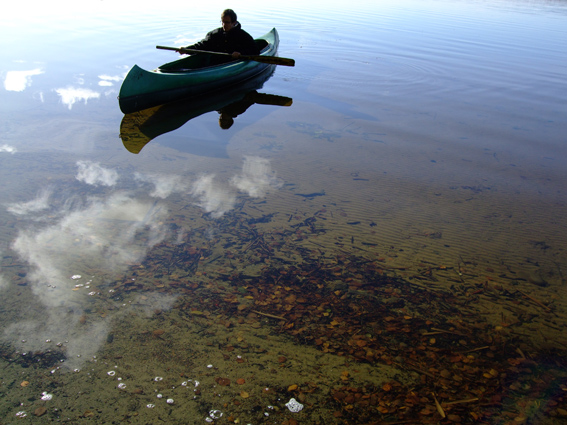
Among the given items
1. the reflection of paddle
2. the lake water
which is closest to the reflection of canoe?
the lake water

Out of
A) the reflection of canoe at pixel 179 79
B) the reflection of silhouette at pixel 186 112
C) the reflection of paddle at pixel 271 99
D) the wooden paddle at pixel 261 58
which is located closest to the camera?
the reflection of silhouette at pixel 186 112

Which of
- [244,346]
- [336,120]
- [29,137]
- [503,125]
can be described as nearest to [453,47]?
[503,125]

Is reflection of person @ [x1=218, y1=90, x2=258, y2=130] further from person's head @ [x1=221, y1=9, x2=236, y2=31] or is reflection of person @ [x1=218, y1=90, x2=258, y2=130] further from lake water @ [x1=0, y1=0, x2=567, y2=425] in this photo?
person's head @ [x1=221, y1=9, x2=236, y2=31]

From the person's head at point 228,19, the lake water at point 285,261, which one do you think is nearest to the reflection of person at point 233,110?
the lake water at point 285,261

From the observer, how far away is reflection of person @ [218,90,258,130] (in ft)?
27.2

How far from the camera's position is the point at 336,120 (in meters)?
8.63

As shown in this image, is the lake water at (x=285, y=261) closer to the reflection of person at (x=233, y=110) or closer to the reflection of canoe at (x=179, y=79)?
the reflection of person at (x=233, y=110)

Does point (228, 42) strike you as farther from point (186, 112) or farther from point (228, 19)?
point (186, 112)

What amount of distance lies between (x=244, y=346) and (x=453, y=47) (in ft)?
51.0

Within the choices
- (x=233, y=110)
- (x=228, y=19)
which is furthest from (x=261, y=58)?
(x=233, y=110)

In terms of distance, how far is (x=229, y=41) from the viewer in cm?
1040

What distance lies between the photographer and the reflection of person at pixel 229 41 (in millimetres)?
10242

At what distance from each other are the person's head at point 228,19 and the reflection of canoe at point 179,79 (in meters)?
0.83

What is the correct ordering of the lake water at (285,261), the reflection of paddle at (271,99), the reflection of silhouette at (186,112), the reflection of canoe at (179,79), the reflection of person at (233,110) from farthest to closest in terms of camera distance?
1. the reflection of paddle at (271,99)
2. the reflection of person at (233,110)
3. the reflection of canoe at (179,79)
4. the reflection of silhouette at (186,112)
5. the lake water at (285,261)
